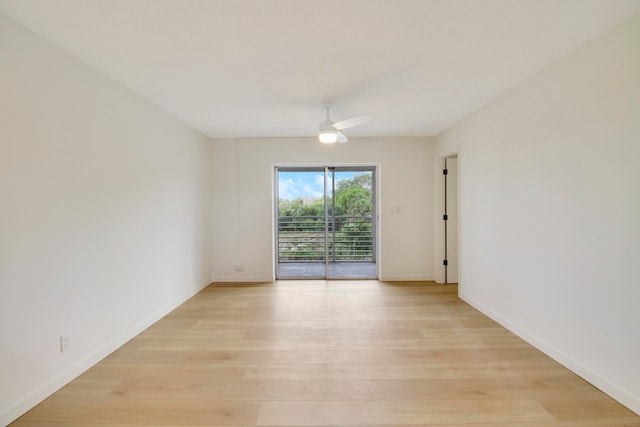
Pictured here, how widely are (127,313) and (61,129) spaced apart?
65.1 inches

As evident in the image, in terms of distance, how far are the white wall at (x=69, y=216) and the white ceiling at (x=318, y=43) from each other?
0.26 meters

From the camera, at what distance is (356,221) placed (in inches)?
225

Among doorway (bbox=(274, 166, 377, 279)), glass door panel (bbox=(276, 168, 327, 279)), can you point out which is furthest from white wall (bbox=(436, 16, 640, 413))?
glass door panel (bbox=(276, 168, 327, 279))

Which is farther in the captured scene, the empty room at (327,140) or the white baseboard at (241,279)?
the white baseboard at (241,279)

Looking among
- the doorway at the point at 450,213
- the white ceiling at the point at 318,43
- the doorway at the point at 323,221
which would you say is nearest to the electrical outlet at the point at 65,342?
the white ceiling at the point at 318,43

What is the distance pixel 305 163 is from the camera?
4.53 m

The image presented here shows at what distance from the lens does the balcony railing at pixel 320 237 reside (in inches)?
219

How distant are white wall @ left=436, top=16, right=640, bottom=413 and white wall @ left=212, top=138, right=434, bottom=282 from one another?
150 cm

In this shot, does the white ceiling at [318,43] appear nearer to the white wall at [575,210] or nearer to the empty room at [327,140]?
the empty room at [327,140]

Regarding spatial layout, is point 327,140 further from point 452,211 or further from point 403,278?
point 403,278

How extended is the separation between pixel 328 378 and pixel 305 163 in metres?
3.25

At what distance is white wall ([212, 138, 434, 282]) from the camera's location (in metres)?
4.52

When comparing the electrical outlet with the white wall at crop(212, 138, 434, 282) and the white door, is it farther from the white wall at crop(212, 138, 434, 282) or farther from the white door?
the white door

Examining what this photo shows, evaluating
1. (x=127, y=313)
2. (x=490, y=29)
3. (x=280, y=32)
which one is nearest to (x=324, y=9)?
(x=280, y=32)
